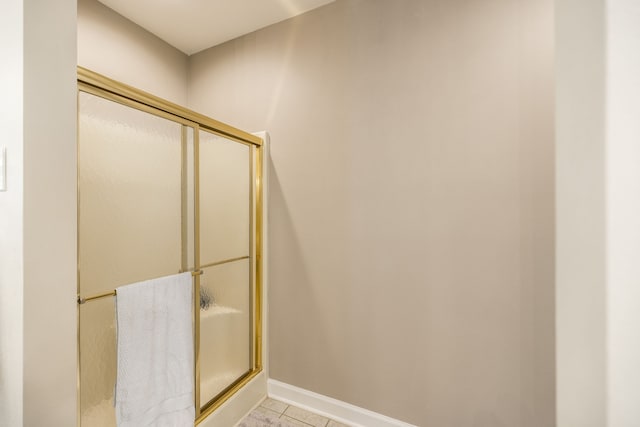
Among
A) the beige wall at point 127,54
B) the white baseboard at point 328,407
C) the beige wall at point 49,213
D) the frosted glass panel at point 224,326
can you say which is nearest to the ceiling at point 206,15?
the beige wall at point 127,54

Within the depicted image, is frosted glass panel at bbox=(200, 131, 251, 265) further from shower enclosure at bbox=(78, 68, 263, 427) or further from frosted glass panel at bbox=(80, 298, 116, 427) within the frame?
frosted glass panel at bbox=(80, 298, 116, 427)

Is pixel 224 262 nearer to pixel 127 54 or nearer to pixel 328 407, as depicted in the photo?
pixel 328 407

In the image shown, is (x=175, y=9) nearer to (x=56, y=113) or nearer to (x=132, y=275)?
(x=56, y=113)

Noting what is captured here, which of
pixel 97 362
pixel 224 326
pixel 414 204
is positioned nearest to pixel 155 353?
pixel 97 362

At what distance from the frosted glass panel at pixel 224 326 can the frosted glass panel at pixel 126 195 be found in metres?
0.28

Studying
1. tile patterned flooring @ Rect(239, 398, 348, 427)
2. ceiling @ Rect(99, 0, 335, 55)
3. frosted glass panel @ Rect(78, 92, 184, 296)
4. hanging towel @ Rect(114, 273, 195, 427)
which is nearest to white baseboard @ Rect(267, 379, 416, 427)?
tile patterned flooring @ Rect(239, 398, 348, 427)

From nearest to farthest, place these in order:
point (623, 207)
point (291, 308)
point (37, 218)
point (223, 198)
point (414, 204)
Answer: point (623, 207) < point (37, 218) < point (414, 204) < point (223, 198) < point (291, 308)

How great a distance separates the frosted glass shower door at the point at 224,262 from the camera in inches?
55.6

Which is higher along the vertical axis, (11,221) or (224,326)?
(11,221)

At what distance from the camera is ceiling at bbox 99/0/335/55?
1.64 metres

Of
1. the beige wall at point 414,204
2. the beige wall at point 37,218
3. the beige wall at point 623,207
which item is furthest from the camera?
the beige wall at point 414,204

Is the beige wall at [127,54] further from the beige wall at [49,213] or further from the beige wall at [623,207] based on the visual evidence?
the beige wall at [623,207]

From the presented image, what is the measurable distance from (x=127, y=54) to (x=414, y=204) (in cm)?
209

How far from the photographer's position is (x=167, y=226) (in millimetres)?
1232
